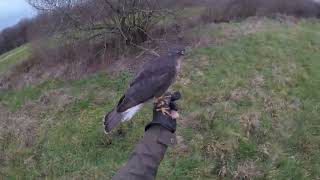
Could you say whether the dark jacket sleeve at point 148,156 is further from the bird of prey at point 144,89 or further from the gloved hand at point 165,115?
the bird of prey at point 144,89

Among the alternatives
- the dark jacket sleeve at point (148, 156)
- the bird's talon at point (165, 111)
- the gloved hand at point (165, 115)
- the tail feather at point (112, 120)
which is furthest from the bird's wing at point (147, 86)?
the dark jacket sleeve at point (148, 156)

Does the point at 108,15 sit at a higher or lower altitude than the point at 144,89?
lower

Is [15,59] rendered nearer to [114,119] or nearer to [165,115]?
[114,119]

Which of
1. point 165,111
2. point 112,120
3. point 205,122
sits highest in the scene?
point 165,111

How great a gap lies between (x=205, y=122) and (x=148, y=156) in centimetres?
→ 676

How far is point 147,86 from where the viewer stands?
182 inches

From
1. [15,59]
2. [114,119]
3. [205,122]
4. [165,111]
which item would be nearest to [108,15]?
[205,122]

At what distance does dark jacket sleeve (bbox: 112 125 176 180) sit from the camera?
3.14 meters

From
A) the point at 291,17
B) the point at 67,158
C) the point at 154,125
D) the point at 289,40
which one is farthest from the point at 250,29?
the point at 154,125

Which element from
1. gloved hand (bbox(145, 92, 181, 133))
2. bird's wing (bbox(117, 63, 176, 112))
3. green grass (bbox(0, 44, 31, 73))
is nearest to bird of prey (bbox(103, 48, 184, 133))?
bird's wing (bbox(117, 63, 176, 112))

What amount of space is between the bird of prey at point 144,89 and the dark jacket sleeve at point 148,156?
77cm

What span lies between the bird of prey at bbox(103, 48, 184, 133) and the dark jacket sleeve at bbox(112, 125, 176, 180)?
774 mm

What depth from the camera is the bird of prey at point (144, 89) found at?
427 cm

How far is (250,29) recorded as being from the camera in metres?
16.3
